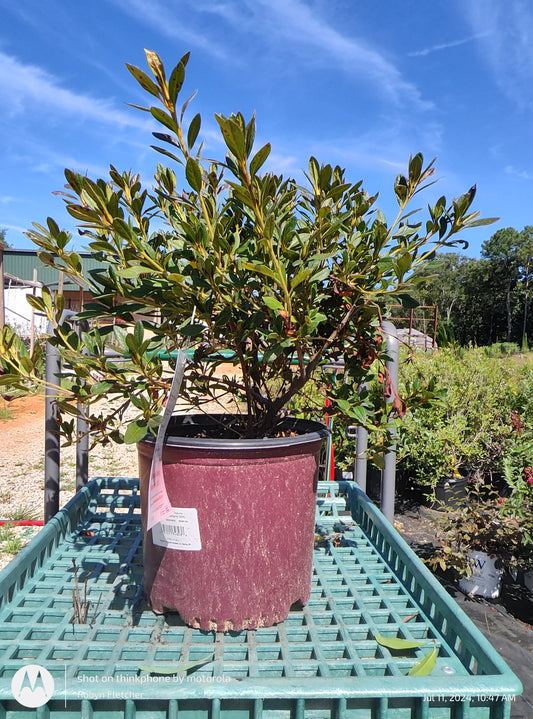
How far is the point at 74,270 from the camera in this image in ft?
3.53

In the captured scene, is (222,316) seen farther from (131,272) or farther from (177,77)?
(177,77)

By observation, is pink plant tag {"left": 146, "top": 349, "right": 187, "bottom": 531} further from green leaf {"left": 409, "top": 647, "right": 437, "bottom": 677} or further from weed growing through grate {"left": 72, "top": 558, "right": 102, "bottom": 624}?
green leaf {"left": 409, "top": 647, "right": 437, "bottom": 677}

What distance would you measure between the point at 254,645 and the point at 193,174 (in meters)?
0.84

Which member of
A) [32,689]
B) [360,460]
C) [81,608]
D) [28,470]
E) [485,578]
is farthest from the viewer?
[28,470]

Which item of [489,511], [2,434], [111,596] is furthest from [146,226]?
[2,434]

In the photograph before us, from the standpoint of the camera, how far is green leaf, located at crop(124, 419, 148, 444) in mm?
928

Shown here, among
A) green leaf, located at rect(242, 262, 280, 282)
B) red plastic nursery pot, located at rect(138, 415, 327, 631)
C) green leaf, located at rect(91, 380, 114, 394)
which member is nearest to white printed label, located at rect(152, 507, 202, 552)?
red plastic nursery pot, located at rect(138, 415, 327, 631)

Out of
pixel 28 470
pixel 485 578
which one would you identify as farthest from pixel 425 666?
pixel 28 470

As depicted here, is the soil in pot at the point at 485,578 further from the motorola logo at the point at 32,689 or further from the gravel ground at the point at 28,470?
the motorola logo at the point at 32,689

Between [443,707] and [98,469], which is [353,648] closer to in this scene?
[443,707]

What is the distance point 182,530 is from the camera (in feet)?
3.30

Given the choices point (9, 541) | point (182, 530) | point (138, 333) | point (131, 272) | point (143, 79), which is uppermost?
point (143, 79)

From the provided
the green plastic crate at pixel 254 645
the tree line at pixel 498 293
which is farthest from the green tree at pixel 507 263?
the green plastic crate at pixel 254 645

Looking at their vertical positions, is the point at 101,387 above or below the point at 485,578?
above
